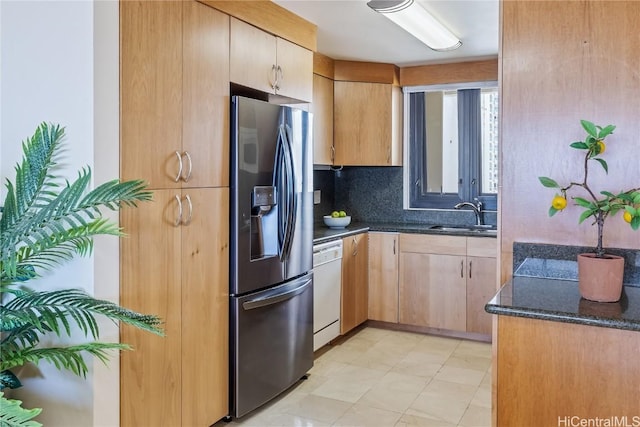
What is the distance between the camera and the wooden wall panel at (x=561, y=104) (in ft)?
6.20

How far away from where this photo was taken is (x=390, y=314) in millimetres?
4375

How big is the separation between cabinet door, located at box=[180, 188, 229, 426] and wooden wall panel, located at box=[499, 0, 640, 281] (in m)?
1.34

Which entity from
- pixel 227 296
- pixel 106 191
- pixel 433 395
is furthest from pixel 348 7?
pixel 433 395

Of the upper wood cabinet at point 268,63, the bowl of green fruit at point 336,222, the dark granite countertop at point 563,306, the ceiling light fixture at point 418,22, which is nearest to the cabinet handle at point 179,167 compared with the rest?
the upper wood cabinet at point 268,63

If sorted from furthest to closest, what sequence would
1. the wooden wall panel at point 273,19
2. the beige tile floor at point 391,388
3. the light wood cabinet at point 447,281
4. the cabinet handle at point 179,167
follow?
the light wood cabinet at point 447,281
the beige tile floor at point 391,388
the wooden wall panel at point 273,19
the cabinet handle at point 179,167

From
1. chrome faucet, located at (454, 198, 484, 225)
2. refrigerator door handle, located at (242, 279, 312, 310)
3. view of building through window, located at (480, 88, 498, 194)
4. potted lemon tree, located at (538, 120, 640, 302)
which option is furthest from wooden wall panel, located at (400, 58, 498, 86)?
Answer: potted lemon tree, located at (538, 120, 640, 302)

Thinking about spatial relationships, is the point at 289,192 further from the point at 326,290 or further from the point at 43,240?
the point at 43,240

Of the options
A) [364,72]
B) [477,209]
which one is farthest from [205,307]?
[477,209]

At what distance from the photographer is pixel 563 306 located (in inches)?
63.9

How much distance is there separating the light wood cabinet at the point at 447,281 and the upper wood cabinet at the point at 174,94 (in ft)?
7.11

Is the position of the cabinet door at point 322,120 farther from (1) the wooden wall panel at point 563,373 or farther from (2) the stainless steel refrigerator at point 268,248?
(1) the wooden wall panel at point 563,373

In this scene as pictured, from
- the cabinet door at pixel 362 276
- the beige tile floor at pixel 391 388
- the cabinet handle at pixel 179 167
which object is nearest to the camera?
the cabinet handle at pixel 179 167

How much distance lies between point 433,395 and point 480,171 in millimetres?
2195

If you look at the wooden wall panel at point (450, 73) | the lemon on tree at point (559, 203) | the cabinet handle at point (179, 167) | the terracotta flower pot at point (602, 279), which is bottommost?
the terracotta flower pot at point (602, 279)
